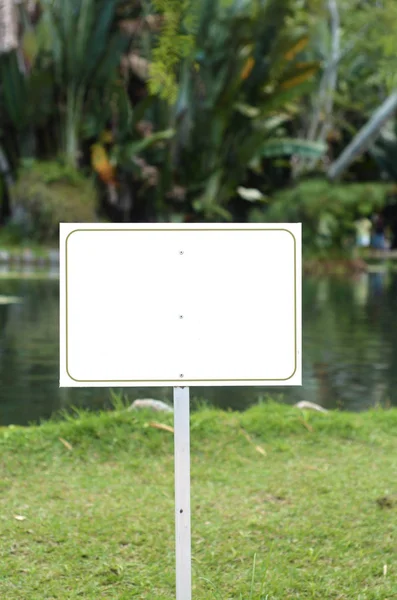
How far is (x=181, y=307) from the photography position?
8.49 ft

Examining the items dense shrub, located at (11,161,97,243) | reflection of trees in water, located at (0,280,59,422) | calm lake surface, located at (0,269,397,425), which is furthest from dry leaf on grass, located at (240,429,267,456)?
dense shrub, located at (11,161,97,243)

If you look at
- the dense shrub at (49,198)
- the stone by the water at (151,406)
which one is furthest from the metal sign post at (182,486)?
the dense shrub at (49,198)

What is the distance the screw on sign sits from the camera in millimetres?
2570

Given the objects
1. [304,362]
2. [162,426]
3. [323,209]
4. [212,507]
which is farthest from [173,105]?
[212,507]

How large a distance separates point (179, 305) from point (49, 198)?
22121 millimetres

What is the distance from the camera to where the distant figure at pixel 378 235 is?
3922cm

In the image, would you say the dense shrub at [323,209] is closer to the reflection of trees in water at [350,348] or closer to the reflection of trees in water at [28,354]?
the reflection of trees in water at [350,348]

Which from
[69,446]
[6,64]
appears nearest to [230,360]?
[69,446]

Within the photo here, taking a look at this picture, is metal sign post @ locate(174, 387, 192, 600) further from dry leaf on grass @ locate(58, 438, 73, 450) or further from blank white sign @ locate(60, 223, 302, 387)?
dry leaf on grass @ locate(58, 438, 73, 450)

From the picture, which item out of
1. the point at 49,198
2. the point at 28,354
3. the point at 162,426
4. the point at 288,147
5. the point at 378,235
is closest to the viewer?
the point at 162,426

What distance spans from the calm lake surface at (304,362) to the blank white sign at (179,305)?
346 centimetres

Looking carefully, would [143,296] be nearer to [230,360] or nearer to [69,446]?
[230,360]

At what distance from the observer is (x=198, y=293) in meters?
2.59

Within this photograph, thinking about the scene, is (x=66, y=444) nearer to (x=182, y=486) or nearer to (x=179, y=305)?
(x=182, y=486)
